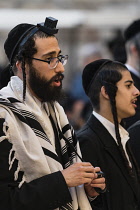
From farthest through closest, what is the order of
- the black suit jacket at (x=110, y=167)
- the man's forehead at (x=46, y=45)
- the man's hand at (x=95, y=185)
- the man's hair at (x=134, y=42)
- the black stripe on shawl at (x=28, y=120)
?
the man's hair at (x=134, y=42), the black suit jacket at (x=110, y=167), the man's forehead at (x=46, y=45), the man's hand at (x=95, y=185), the black stripe on shawl at (x=28, y=120)

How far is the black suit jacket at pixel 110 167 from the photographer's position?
455cm

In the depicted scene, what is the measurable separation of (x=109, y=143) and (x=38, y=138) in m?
0.99

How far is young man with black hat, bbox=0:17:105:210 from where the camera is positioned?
3707mm

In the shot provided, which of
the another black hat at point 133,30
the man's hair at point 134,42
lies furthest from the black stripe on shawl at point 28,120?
the another black hat at point 133,30

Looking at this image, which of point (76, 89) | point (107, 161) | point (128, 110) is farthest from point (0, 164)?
point (76, 89)

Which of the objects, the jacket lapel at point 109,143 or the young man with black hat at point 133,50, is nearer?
the jacket lapel at point 109,143

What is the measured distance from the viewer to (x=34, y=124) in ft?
12.8

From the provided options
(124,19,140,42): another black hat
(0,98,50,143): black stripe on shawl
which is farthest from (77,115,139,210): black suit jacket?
(124,19,140,42): another black hat

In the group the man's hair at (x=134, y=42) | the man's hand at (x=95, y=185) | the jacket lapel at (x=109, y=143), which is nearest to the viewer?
the man's hand at (x=95, y=185)

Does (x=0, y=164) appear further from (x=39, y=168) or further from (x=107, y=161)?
(x=107, y=161)

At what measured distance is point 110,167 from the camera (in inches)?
182

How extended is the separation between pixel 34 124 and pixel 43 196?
435 mm

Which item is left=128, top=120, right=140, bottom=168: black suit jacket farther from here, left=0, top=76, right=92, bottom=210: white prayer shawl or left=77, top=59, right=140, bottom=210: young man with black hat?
left=0, top=76, right=92, bottom=210: white prayer shawl

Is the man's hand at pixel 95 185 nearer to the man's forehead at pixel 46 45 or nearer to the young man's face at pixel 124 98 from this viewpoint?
the man's forehead at pixel 46 45
